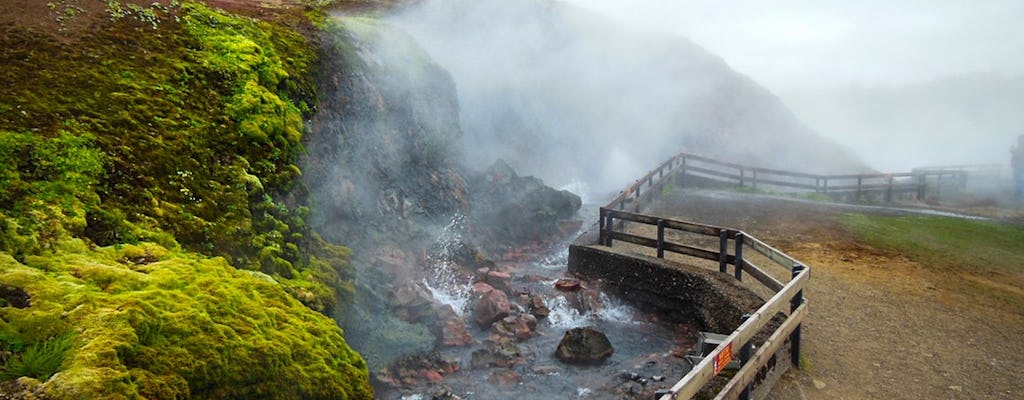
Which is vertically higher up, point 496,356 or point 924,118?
point 924,118

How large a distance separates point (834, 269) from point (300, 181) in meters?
11.2

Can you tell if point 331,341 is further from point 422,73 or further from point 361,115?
point 422,73

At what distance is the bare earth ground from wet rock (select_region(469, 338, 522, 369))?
3.88 m

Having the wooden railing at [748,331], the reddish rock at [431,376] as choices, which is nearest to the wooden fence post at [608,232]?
the wooden railing at [748,331]

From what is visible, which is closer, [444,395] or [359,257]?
[444,395]

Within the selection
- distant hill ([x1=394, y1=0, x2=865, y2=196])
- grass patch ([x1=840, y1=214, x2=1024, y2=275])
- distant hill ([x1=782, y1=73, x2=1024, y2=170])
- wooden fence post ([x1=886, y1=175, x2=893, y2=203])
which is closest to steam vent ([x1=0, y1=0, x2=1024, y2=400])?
grass patch ([x1=840, y1=214, x2=1024, y2=275])

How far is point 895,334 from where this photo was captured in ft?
26.5

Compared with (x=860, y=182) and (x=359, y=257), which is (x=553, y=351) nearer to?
(x=359, y=257)

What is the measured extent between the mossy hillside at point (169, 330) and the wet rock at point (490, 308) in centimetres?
425

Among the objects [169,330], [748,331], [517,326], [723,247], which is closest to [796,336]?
[748,331]

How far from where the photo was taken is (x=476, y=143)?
2561 centimetres

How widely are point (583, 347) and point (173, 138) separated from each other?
6.85 m

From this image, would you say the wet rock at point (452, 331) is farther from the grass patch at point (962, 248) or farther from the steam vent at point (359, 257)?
the grass patch at point (962, 248)

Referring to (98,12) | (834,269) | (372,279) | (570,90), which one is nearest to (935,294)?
(834,269)
